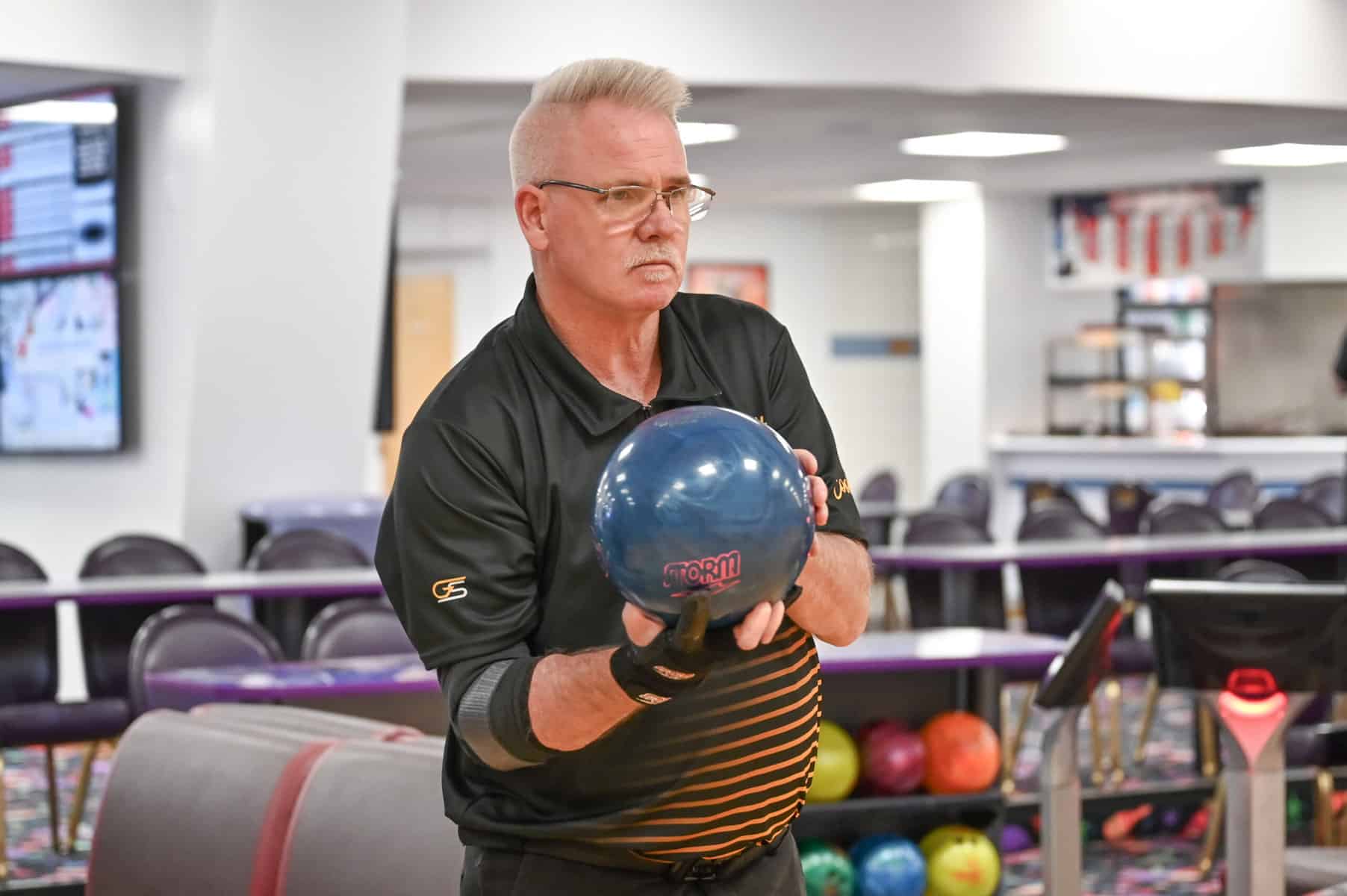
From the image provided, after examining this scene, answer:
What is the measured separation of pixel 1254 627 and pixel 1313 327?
34.4ft

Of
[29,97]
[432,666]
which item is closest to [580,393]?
[432,666]

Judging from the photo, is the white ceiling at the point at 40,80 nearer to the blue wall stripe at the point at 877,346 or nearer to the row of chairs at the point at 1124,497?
the row of chairs at the point at 1124,497

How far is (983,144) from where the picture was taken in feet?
35.9

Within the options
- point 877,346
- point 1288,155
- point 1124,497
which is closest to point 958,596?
point 1124,497

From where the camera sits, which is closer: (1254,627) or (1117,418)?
(1254,627)

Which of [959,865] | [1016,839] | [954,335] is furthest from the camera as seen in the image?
[954,335]

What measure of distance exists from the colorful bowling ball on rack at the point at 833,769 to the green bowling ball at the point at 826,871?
0.42 ft

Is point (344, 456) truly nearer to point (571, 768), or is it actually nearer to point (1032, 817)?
point (1032, 817)

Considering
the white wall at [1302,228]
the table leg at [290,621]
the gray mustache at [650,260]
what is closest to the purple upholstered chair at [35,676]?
the table leg at [290,621]

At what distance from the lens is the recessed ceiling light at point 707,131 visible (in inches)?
390

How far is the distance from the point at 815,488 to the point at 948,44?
7173 millimetres

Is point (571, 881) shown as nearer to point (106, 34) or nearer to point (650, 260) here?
point (650, 260)

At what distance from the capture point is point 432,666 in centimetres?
169

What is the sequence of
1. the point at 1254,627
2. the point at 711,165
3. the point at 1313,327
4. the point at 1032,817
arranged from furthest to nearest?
the point at 1313,327
the point at 711,165
the point at 1032,817
the point at 1254,627
